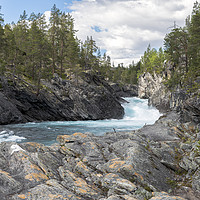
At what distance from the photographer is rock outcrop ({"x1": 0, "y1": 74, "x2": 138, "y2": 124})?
28938 mm

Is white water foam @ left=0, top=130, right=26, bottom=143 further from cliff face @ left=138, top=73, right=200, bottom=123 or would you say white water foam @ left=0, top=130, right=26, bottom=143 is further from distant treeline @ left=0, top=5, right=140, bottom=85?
cliff face @ left=138, top=73, right=200, bottom=123

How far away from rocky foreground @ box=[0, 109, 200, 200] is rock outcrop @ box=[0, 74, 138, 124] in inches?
868

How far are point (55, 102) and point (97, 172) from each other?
90.1ft

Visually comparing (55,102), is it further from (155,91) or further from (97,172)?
(155,91)

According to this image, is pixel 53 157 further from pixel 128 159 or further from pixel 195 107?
pixel 195 107

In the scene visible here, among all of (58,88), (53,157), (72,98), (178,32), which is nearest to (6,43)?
(58,88)

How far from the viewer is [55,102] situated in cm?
3381

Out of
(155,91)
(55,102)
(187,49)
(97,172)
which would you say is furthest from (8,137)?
(155,91)

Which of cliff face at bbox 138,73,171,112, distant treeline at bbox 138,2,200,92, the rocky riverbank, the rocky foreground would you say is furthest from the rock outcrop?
the rocky foreground

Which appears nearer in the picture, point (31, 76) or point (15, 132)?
point (15, 132)

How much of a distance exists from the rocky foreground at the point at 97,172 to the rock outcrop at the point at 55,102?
72.3 feet

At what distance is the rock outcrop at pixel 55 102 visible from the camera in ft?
94.9

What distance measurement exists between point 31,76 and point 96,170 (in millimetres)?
34434

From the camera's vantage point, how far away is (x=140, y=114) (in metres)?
47.8
